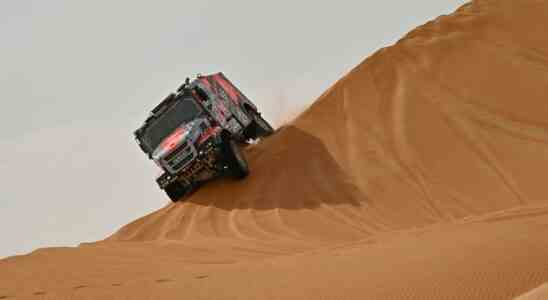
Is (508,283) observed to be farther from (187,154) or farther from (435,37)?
(435,37)

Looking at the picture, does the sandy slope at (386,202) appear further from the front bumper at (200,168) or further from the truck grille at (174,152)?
the truck grille at (174,152)

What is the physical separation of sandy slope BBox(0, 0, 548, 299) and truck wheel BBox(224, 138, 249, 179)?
273 millimetres

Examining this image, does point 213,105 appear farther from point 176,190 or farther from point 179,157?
point 176,190

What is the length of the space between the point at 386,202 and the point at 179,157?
14.6ft

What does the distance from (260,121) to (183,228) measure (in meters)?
5.80

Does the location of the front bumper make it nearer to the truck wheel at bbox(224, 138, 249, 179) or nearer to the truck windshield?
the truck wheel at bbox(224, 138, 249, 179)

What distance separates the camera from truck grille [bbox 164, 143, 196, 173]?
54.1ft

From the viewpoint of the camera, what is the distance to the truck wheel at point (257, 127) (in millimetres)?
20938

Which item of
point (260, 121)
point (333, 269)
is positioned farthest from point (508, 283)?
point (260, 121)

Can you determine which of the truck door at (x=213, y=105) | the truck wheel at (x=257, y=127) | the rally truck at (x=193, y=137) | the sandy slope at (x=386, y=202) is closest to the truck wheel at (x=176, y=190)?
the rally truck at (x=193, y=137)

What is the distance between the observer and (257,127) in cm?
2109

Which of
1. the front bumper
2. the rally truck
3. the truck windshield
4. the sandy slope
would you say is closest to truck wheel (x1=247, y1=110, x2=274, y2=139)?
the sandy slope

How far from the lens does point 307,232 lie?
15070 millimetres

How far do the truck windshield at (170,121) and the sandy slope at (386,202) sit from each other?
165 centimetres
